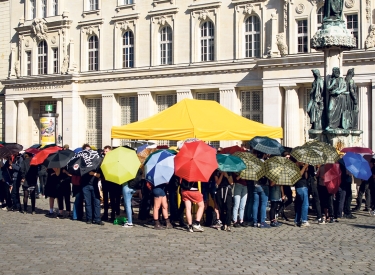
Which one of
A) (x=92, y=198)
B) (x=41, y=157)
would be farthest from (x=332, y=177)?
(x=41, y=157)

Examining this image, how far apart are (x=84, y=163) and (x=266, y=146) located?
489 centimetres

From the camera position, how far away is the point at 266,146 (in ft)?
57.7

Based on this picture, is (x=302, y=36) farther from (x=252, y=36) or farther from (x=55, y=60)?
(x=55, y=60)

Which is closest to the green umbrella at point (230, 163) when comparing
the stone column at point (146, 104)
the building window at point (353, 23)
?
the building window at point (353, 23)

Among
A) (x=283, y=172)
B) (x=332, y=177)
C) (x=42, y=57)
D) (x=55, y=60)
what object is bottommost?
(x=332, y=177)

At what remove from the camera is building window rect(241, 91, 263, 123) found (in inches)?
1426

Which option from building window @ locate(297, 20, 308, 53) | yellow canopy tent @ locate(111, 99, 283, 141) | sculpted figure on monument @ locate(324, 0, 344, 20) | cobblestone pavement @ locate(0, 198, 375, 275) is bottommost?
cobblestone pavement @ locate(0, 198, 375, 275)

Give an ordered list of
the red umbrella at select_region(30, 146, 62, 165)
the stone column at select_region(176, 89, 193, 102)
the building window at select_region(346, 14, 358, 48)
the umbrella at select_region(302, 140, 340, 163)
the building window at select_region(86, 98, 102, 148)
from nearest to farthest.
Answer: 1. the umbrella at select_region(302, 140, 340, 163)
2. the red umbrella at select_region(30, 146, 62, 165)
3. the building window at select_region(346, 14, 358, 48)
4. the stone column at select_region(176, 89, 193, 102)
5. the building window at select_region(86, 98, 102, 148)

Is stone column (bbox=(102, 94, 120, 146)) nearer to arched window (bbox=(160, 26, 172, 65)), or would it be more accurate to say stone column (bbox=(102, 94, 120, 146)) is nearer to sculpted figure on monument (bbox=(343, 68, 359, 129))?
arched window (bbox=(160, 26, 172, 65))

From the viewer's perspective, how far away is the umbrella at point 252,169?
15.2 meters

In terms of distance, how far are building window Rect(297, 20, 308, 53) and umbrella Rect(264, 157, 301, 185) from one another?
19.6m

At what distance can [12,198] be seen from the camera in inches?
778

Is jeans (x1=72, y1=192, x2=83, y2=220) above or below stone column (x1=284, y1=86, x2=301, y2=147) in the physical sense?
below

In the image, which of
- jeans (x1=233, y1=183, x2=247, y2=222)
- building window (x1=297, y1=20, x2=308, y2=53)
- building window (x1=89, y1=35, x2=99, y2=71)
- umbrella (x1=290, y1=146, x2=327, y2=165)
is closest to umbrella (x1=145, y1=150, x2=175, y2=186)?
jeans (x1=233, y1=183, x2=247, y2=222)
